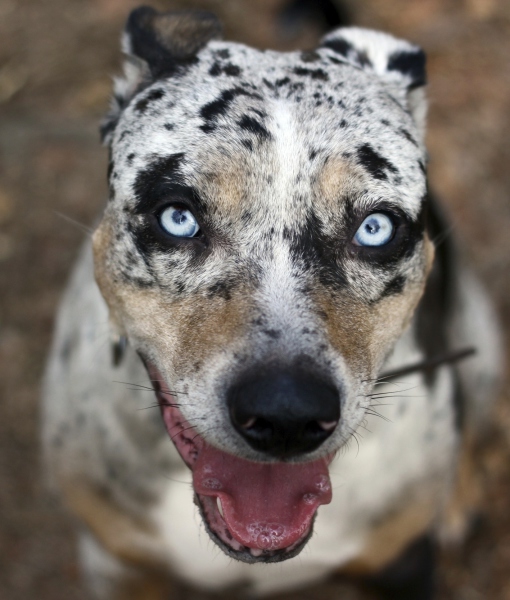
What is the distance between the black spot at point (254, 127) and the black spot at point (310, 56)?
1.46 feet

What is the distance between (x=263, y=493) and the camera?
2.52 m

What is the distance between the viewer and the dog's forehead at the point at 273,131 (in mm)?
2424

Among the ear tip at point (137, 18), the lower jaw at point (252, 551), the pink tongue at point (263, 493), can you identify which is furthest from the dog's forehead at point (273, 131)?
the lower jaw at point (252, 551)

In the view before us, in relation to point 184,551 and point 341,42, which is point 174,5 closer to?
point 341,42

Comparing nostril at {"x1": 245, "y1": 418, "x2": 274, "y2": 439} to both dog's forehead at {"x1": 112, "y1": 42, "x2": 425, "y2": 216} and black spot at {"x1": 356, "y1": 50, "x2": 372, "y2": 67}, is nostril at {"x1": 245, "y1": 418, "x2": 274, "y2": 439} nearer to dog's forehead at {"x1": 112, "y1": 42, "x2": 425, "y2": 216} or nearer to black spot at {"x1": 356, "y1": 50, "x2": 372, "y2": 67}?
dog's forehead at {"x1": 112, "y1": 42, "x2": 425, "y2": 216}

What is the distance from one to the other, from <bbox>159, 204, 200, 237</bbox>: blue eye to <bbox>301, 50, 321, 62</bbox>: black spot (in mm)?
740

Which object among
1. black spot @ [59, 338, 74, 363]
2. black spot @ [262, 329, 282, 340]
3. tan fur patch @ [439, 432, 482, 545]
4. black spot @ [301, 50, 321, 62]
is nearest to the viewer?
black spot @ [262, 329, 282, 340]

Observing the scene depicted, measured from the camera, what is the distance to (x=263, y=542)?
242 cm

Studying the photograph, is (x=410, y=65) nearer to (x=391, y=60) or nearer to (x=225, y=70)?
(x=391, y=60)

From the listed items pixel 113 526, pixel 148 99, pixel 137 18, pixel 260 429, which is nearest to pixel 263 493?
pixel 260 429

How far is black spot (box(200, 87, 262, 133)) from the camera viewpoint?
252cm

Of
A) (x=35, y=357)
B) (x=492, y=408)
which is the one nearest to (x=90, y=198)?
(x=35, y=357)

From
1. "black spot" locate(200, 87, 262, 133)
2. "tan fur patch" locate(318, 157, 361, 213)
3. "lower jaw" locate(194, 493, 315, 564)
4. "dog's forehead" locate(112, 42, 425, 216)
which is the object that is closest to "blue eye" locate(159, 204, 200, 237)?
"dog's forehead" locate(112, 42, 425, 216)

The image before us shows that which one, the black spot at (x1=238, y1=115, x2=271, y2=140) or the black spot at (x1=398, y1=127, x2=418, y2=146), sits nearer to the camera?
the black spot at (x1=238, y1=115, x2=271, y2=140)
